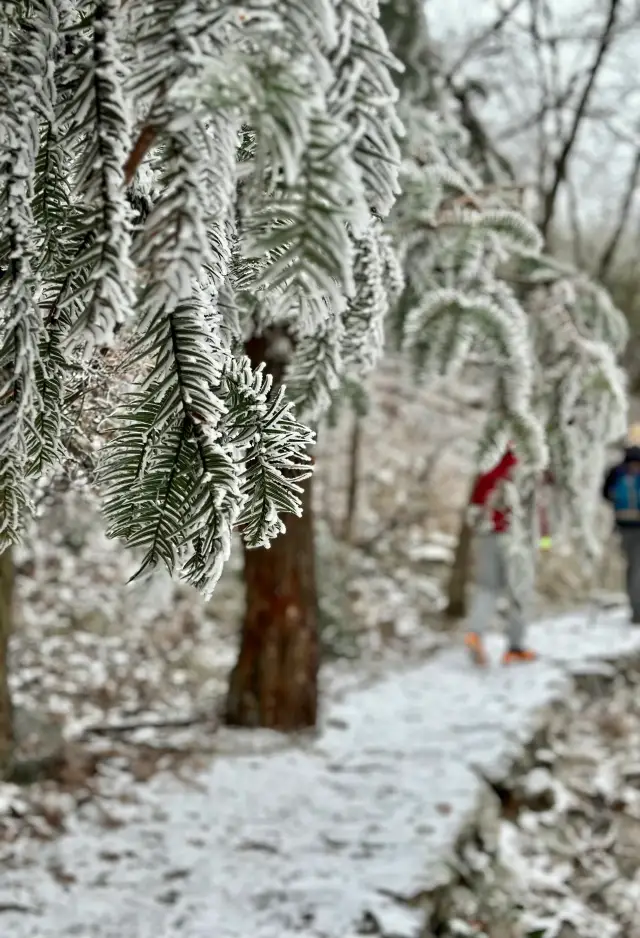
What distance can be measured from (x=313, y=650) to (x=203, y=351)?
12.3 ft

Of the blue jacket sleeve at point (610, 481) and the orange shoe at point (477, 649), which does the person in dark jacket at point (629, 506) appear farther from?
the orange shoe at point (477, 649)

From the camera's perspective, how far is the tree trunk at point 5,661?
367cm

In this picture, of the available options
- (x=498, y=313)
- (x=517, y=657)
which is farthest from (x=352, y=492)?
(x=498, y=313)

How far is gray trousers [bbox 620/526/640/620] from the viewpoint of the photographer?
6855mm

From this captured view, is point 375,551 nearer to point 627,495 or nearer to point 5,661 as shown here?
point 627,495

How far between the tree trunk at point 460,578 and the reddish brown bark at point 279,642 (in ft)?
12.9

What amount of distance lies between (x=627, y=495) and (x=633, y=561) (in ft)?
2.17

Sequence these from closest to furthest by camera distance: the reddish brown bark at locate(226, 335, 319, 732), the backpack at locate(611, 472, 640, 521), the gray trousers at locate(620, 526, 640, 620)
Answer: the reddish brown bark at locate(226, 335, 319, 732), the backpack at locate(611, 472, 640, 521), the gray trousers at locate(620, 526, 640, 620)

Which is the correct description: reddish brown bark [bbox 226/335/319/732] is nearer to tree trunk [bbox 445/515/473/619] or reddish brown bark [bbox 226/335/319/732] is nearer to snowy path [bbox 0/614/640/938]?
snowy path [bbox 0/614/640/938]

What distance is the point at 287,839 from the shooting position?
11.0ft

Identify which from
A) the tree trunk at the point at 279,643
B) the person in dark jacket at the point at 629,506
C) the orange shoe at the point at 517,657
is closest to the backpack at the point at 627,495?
the person in dark jacket at the point at 629,506

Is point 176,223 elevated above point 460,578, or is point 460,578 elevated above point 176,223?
point 176,223

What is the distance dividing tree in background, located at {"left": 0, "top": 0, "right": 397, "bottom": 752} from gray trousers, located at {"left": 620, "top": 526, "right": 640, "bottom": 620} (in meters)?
6.36

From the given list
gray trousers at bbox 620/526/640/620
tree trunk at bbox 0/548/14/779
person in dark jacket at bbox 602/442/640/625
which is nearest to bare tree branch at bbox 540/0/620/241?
person in dark jacket at bbox 602/442/640/625
